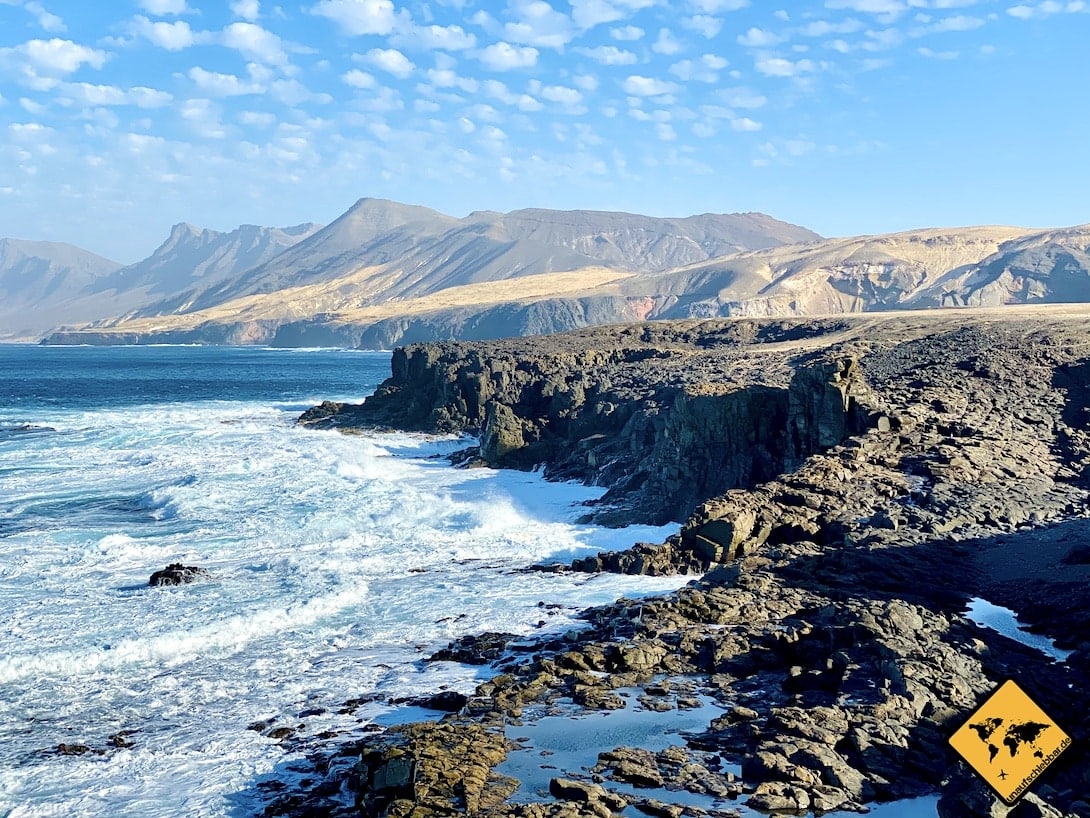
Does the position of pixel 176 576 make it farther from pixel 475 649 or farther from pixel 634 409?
pixel 634 409

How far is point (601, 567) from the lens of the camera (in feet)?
78.7

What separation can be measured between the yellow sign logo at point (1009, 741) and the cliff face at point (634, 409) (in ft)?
77.3

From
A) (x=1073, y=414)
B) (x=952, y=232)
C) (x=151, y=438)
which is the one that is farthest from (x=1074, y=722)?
(x=952, y=232)

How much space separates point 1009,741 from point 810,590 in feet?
46.5

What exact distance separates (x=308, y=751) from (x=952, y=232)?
7365 inches

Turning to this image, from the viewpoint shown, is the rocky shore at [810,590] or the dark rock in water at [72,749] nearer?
the rocky shore at [810,590]

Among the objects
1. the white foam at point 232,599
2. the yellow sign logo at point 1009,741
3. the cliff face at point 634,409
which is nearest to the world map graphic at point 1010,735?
the yellow sign logo at point 1009,741

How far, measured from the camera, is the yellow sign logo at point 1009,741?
5.32 metres

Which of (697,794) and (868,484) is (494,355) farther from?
(697,794)

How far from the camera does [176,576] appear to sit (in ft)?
77.0

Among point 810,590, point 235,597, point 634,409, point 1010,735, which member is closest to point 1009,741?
point 1010,735

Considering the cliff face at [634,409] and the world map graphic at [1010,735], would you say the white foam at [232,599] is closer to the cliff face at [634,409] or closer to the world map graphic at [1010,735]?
the cliff face at [634,409]

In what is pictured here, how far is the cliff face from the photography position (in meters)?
30.0

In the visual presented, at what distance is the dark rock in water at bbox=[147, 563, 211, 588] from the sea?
38cm
